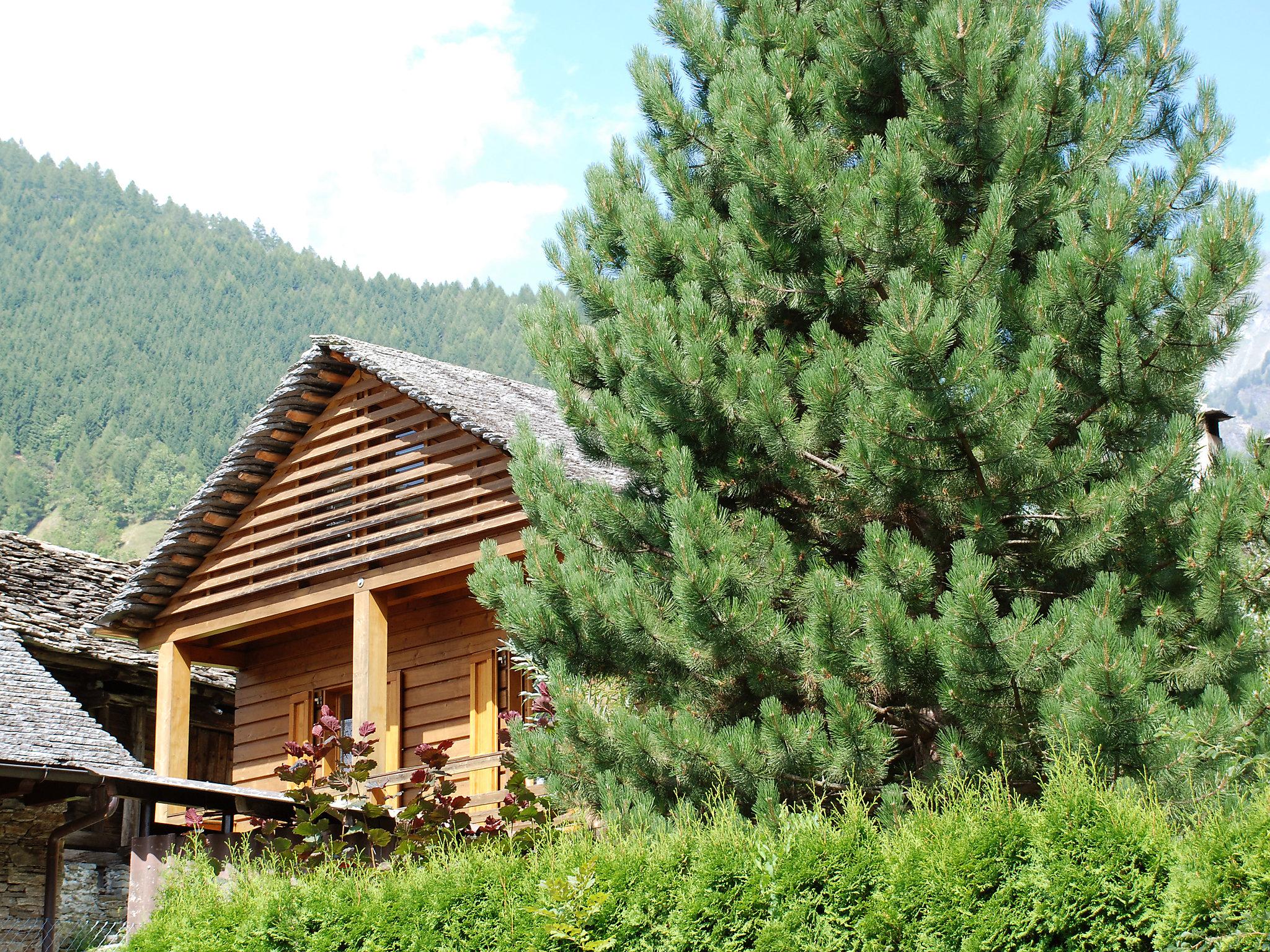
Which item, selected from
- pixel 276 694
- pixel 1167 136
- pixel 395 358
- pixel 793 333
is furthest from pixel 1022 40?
pixel 276 694

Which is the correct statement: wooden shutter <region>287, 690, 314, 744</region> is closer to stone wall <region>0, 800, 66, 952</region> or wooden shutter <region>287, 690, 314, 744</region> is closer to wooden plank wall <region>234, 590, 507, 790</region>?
wooden plank wall <region>234, 590, 507, 790</region>

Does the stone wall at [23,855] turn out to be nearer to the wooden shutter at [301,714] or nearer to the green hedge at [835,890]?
the wooden shutter at [301,714]

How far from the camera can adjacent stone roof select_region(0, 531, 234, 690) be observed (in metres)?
19.8

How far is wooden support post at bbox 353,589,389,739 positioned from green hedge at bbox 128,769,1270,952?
5.76m

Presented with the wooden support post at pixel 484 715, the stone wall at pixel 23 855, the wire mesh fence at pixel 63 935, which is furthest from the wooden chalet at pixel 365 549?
the wire mesh fence at pixel 63 935

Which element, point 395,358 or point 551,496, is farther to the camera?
point 395,358

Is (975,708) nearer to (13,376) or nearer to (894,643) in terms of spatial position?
(894,643)

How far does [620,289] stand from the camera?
9.47m

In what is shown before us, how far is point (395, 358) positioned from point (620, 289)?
7183 mm

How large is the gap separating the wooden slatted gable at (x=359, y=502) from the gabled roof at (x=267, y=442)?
159 mm

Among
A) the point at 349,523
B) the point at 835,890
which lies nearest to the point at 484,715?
the point at 349,523

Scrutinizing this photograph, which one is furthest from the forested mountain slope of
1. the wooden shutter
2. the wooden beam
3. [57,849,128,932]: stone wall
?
the wooden shutter

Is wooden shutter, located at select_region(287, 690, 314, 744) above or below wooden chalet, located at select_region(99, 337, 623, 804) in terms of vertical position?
below

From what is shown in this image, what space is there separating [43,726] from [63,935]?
14.2 feet
